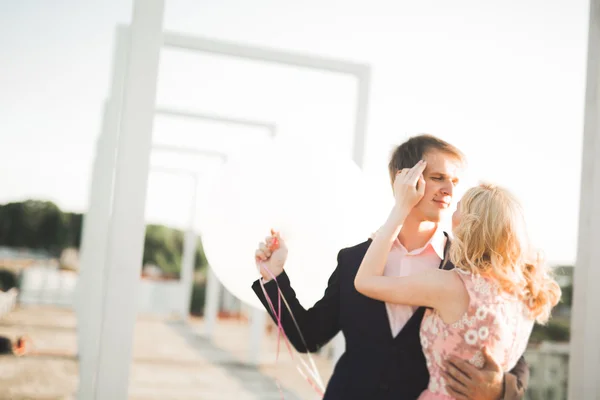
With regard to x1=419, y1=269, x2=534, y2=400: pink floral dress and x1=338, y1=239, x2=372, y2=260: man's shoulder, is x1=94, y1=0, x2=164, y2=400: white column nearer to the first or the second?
x1=338, y1=239, x2=372, y2=260: man's shoulder

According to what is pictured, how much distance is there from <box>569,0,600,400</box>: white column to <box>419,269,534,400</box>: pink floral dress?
1.12 meters

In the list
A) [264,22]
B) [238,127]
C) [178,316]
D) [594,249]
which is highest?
Result: [264,22]

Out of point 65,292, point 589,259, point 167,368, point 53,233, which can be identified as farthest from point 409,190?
point 53,233

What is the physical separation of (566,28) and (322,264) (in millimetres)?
5155

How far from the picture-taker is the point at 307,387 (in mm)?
6586

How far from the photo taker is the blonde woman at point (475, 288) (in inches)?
60.9

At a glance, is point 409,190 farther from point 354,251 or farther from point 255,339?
point 255,339

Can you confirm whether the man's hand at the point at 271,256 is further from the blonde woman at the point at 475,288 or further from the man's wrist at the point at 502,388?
the man's wrist at the point at 502,388

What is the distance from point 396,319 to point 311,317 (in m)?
0.28

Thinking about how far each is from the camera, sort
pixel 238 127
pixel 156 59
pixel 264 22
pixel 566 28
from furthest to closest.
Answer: pixel 238 127
pixel 264 22
pixel 566 28
pixel 156 59

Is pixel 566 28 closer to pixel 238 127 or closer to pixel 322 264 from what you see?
pixel 238 127

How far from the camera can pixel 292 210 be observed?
2037 mm

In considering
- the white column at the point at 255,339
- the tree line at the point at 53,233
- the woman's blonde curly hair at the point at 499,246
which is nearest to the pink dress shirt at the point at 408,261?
the woman's blonde curly hair at the point at 499,246

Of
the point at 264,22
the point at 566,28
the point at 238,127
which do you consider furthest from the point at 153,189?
the point at 566,28
